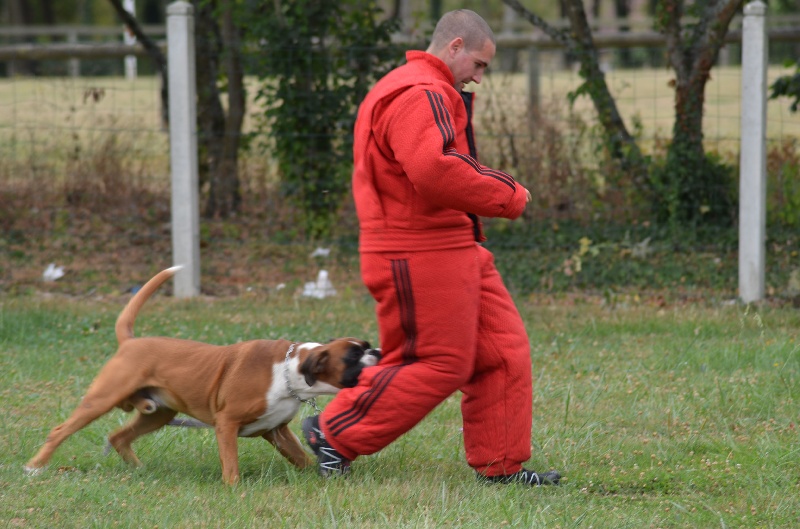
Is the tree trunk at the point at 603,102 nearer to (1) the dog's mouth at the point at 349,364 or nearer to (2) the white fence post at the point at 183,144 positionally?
(2) the white fence post at the point at 183,144

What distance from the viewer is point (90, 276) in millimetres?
9227

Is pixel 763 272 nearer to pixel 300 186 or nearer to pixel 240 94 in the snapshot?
pixel 300 186

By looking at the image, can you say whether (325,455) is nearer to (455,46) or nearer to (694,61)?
(455,46)

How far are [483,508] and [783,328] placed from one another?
3889 mm

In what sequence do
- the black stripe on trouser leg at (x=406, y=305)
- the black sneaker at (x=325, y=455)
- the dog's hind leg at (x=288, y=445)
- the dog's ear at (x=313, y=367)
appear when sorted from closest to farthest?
the black stripe on trouser leg at (x=406, y=305) → the dog's ear at (x=313, y=367) → the black sneaker at (x=325, y=455) → the dog's hind leg at (x=288, y=445)

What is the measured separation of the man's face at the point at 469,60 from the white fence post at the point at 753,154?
14.3 feet

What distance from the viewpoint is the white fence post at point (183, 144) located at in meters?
8.38

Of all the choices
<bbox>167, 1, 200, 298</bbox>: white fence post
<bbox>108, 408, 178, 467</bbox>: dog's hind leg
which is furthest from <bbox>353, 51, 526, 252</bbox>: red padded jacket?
<bbox>167, 1, 200, 298</bbox>: white fence post

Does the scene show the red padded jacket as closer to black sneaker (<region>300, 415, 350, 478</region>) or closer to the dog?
the dog

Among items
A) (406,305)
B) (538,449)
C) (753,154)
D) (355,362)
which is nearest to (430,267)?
(406,305)

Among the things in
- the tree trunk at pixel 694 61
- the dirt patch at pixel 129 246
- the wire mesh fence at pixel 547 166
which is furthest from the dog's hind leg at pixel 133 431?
the tree trunk at pixel 694 61

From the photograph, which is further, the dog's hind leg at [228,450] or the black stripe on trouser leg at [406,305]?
the dog's hind leg at [228,450]

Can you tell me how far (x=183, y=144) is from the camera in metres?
8.44

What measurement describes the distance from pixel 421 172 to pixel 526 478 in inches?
54.7
